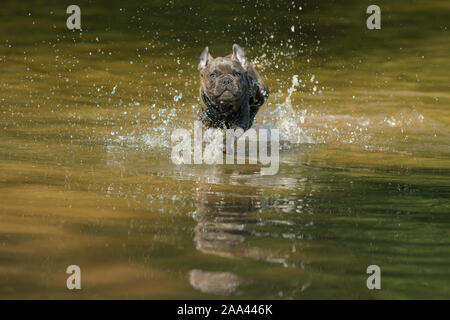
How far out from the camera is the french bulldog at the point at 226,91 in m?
7.89

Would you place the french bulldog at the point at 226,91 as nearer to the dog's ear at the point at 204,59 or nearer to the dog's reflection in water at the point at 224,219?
the dog's ear at the point at 204,59

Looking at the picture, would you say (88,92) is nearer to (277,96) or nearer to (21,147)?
(277,96)

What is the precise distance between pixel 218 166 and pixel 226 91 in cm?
107

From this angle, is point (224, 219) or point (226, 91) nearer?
point (224, 219)

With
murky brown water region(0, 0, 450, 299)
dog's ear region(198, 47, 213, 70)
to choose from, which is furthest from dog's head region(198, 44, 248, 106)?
murky brown water region(0, 0, 450, 299)

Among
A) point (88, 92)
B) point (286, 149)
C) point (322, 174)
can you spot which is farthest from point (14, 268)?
point (88, 92)

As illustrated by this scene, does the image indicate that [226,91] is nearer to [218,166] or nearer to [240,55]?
[240,55]

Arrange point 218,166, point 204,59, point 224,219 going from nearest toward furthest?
point 224,219
point 218,166
point 204,59

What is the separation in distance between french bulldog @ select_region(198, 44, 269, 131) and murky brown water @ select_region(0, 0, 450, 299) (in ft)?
2.19

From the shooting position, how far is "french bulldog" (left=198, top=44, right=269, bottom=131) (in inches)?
311

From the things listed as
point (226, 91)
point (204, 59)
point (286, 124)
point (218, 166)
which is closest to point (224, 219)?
point (218, 166)

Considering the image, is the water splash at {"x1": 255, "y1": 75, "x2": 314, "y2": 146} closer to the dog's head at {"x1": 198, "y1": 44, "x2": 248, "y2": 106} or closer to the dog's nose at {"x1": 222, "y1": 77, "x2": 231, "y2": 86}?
the dog's head at {"x1": 198, "y1": 44, "x2": 248, "y2": 106}

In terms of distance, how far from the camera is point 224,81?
7859 mm
